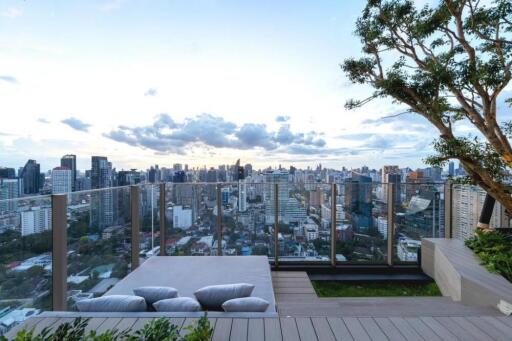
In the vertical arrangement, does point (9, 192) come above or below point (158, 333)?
above

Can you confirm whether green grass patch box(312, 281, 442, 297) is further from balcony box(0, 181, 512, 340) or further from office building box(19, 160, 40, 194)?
office building box(19, 160, 40, 194)

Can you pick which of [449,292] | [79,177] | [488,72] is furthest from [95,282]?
[488,72]

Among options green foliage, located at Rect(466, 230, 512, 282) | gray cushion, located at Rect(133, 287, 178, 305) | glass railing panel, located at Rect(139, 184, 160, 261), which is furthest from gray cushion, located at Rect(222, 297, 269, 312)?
green foliage, located at Rect(466, 230, 512, 282)

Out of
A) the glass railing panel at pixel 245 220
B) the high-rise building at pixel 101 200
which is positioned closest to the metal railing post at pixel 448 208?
the glass railing panel at pixel 245 220

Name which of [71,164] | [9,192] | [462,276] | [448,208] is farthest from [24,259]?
[448,208]

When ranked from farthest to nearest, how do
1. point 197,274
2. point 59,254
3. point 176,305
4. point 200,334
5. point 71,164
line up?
point 71,164
point 197,274
point 59,254
point 176,305
point 200,334

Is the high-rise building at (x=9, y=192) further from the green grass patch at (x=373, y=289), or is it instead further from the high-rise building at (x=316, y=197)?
the high-rise building at (x=316, y=197)

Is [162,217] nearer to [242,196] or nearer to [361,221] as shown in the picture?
[242,196]
